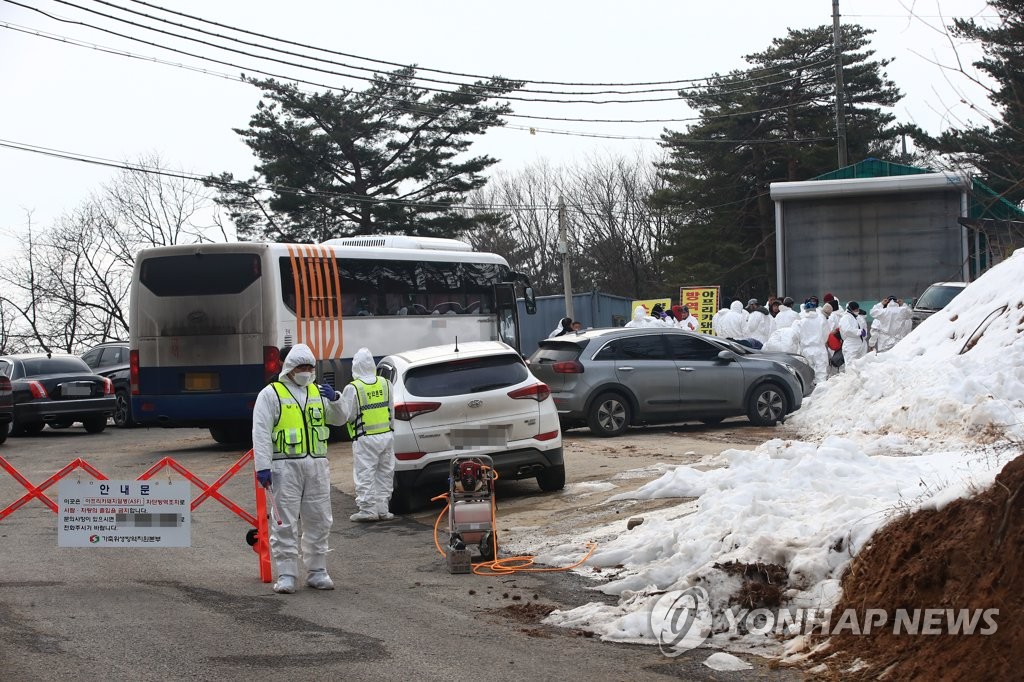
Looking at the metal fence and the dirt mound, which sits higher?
the metal fence

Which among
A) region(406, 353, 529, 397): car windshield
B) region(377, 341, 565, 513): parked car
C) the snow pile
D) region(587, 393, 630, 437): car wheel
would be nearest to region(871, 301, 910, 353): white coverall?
the snow pile

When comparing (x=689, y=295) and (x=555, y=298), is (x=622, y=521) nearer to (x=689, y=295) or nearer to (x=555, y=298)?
(x=689, y=295)

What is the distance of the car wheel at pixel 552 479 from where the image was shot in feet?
43.7

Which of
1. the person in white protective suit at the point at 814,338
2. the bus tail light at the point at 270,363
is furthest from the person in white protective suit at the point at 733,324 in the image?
the bus tail light at the point at 270,363

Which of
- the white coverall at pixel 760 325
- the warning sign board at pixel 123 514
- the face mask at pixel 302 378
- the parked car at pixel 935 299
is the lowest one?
the warning sign board at pixel 123 514

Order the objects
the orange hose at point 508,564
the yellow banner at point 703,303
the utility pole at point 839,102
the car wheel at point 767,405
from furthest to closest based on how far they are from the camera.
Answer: the utility pole at point 839,102, the yellow banner at point 703,303, the car wheel at point 767,405, the orange hose at point 508,564

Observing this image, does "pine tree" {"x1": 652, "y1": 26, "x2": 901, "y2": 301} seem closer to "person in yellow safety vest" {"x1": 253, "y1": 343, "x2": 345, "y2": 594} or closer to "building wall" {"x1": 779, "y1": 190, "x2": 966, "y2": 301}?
"building wall" {"x1": 779, "y1": 190, "x2": 966, "y2": 301}

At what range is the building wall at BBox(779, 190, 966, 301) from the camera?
1166 inches

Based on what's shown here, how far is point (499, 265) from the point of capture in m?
24.9

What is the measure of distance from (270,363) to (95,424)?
6.89 meters

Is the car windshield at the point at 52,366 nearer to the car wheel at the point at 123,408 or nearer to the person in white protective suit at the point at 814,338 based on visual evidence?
the car wheel at the point at 123,408

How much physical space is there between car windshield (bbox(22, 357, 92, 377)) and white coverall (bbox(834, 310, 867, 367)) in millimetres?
16109

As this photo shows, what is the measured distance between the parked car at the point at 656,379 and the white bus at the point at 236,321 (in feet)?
14.6

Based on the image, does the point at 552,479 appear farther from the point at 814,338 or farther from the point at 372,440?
the point at 814,338
